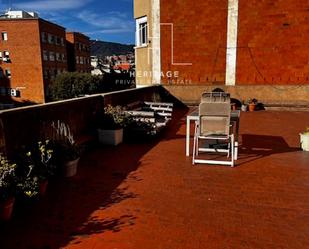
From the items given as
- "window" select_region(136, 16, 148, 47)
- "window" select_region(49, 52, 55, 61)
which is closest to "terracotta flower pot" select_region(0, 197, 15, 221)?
"window" select_region(136, 16, 148, 47)

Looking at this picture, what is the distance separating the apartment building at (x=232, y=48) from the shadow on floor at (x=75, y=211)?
8.57m

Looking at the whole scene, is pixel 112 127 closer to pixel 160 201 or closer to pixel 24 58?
pixel 160 201

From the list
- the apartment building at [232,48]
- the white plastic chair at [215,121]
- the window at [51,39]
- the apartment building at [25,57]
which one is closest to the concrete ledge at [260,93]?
the apartment building at [232,48]

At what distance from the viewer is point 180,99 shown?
13398mm

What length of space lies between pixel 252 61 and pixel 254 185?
933 centimetres

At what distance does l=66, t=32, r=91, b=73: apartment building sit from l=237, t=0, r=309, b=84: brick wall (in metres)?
56.3

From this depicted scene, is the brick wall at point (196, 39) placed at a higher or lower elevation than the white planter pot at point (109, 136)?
higher

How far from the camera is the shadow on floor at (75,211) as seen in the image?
9.91 feet

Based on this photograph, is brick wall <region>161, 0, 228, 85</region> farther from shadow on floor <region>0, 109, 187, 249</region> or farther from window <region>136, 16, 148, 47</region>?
shadow on floor <region>0, 109, 187, 249</region>

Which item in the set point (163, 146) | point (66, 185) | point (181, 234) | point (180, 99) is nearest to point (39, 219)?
point (66, 185)

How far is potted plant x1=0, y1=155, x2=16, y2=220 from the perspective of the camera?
127 inches

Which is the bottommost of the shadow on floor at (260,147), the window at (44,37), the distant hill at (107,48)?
the shadow on floor at (260,147)

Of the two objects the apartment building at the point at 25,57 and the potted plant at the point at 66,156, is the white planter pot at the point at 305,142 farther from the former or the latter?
the apartment building at the point at 25,57

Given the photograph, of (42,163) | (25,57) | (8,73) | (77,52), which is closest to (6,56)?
(8,73)
